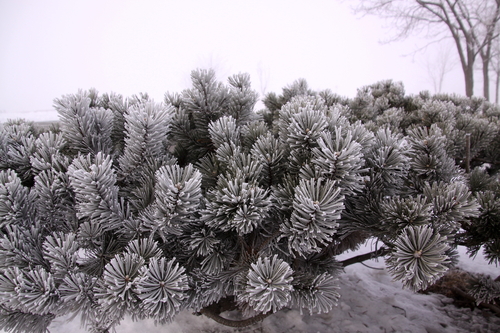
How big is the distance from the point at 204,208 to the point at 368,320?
5.68 ft

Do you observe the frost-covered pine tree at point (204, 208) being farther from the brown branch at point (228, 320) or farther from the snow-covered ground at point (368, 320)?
the snow-covered ground at point (368, 320)

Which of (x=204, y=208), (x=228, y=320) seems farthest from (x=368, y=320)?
(x=204, y=208)

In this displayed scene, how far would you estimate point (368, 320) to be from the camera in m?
2.03

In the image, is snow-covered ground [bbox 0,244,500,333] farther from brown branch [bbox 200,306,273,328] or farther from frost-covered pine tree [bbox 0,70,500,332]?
frost-covered pine tree [bbox 0,70,500,332]

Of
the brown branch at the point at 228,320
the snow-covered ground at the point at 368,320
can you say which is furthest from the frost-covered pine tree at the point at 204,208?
the snow-covered ground at the point at 368,320

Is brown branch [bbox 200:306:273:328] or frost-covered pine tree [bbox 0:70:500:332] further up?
frost-covered pine tree [bbox 0:70:500:332]

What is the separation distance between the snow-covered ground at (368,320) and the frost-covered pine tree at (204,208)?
713 millimetres

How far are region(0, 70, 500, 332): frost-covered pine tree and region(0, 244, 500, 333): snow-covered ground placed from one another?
71 centimetres

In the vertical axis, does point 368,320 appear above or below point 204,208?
below

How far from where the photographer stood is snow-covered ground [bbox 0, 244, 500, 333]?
1884mm

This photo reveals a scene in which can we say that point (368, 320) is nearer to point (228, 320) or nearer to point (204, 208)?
point (228, 320)

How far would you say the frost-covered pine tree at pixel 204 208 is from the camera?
0.81 metres

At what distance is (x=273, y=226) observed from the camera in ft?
3.37

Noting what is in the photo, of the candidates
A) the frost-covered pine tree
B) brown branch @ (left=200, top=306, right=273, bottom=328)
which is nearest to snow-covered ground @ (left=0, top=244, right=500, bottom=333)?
brown branch @ (left=200, top=306, right=273, bottom=328)
